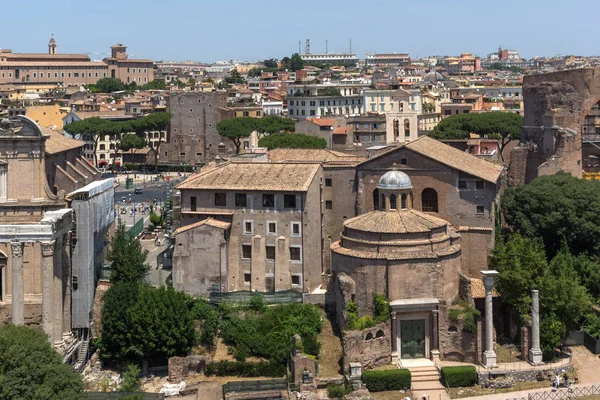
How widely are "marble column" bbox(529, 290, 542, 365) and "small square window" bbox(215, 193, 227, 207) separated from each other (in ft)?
48.5

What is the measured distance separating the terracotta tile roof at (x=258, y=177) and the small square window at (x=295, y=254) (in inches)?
110

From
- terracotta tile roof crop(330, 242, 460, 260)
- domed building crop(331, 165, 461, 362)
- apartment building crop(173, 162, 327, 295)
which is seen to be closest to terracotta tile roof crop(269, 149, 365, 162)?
apartment building crop(173, 162, 327, 295)

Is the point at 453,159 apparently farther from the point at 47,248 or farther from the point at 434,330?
the point at 47,248

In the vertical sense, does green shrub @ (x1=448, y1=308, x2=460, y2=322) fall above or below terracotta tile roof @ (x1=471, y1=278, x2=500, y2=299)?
below

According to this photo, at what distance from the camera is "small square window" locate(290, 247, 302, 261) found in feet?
138

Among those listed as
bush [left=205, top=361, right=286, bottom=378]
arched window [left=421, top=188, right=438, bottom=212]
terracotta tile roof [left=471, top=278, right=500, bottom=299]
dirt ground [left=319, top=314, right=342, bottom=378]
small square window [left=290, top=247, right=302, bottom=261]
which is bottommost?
bush [left=205, top=361, right=286, bottom=378]

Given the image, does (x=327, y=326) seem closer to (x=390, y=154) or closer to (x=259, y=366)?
(x=259, y=366)

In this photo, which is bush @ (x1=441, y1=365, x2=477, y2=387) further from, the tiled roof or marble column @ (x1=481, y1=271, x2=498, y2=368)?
the tiled roof

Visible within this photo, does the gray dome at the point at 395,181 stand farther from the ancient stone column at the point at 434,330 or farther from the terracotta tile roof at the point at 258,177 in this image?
the ancient stone column at the point at 434,330

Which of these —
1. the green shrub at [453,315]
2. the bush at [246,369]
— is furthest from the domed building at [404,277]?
the bush at [246,369]

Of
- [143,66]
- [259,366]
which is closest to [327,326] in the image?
[259,366]

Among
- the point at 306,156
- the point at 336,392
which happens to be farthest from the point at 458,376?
the point at 306,156

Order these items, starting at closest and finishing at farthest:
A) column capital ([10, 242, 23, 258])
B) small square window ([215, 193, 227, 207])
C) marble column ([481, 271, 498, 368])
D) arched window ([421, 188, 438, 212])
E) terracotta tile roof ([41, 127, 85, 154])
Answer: marble column ([481, 271, 498, 368])
column capital ([10, 242, 23, 258])
small square window ([215, 193, 227, 207])
arched window ([421, 188, 438, 212])
terracotta tile roof ([41, 127, 85, 154])

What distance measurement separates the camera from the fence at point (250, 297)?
40.7m
